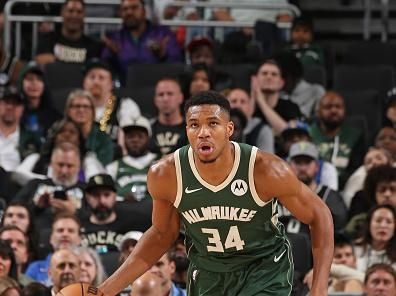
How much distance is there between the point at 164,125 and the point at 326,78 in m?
2.19

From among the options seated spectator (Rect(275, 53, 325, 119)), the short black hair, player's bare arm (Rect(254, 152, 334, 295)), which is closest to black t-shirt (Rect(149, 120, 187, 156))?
seated spectator (Rect(275, 53, 325, 119))

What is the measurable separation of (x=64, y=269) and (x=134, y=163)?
2.24m

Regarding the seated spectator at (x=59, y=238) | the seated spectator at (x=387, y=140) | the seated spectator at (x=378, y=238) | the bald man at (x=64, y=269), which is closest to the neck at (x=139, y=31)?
the seated spectator at (x=387, y=140)

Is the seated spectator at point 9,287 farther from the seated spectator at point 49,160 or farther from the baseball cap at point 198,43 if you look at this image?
the baseball cap at point 198,43

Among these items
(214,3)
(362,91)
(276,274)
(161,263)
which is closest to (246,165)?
(276,274)

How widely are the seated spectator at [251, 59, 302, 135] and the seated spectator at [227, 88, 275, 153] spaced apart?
16cm

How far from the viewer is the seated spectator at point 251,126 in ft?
37.7

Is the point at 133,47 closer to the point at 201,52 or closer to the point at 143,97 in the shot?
the point at 201,52

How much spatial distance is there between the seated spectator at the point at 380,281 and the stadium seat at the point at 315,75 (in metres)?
3.92

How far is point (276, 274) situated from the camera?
21.9 feet

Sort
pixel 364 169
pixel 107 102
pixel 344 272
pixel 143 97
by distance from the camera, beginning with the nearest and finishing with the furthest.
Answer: pixel 344 272
pixel 364 169
pixel 107 102
pixel 143 97

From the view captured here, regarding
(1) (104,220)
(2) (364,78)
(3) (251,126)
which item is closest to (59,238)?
(1) (104,220)

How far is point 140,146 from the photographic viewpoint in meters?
11.1

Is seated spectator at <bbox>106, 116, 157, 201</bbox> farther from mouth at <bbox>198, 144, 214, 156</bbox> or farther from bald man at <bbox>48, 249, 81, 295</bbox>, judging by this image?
mouth at <bbox>198, 144, 214, 156</bbox>
